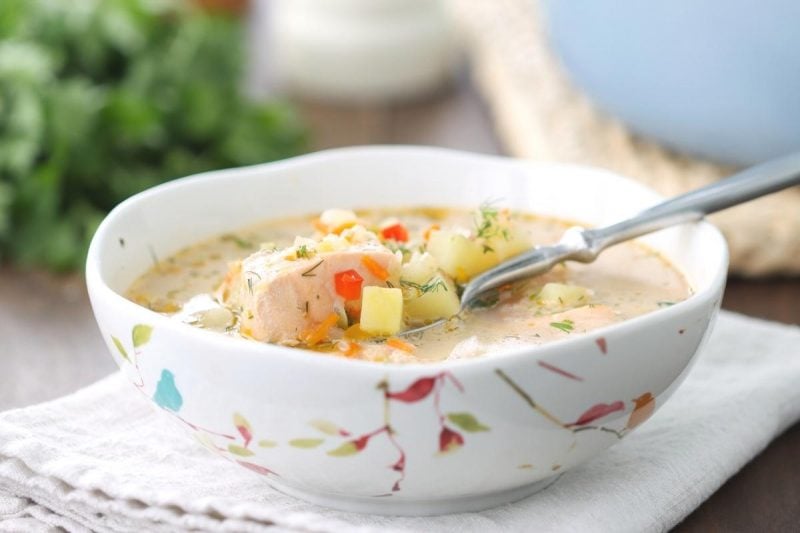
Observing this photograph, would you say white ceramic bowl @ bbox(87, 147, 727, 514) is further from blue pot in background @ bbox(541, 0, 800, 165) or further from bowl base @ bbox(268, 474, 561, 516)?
blue pot in background @ bbox(541, 0, 800, 165)

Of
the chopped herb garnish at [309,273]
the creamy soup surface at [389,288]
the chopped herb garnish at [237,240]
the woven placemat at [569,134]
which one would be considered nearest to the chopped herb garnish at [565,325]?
the creamy soup surface at [389,288]

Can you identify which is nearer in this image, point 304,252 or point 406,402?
point 406,402

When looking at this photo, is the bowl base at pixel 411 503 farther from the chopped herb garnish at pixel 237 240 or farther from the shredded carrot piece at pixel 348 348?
the chopped herb garnish at pixel 237 240

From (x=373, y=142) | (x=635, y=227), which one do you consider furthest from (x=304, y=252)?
(x=373, y=142)

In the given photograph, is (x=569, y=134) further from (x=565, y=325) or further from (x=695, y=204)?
(x=565, y=325)

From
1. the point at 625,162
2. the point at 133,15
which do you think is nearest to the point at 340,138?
the point at 133,15

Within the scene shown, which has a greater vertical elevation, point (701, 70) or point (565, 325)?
point (701, 70)

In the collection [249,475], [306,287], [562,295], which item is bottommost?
[249,475]
